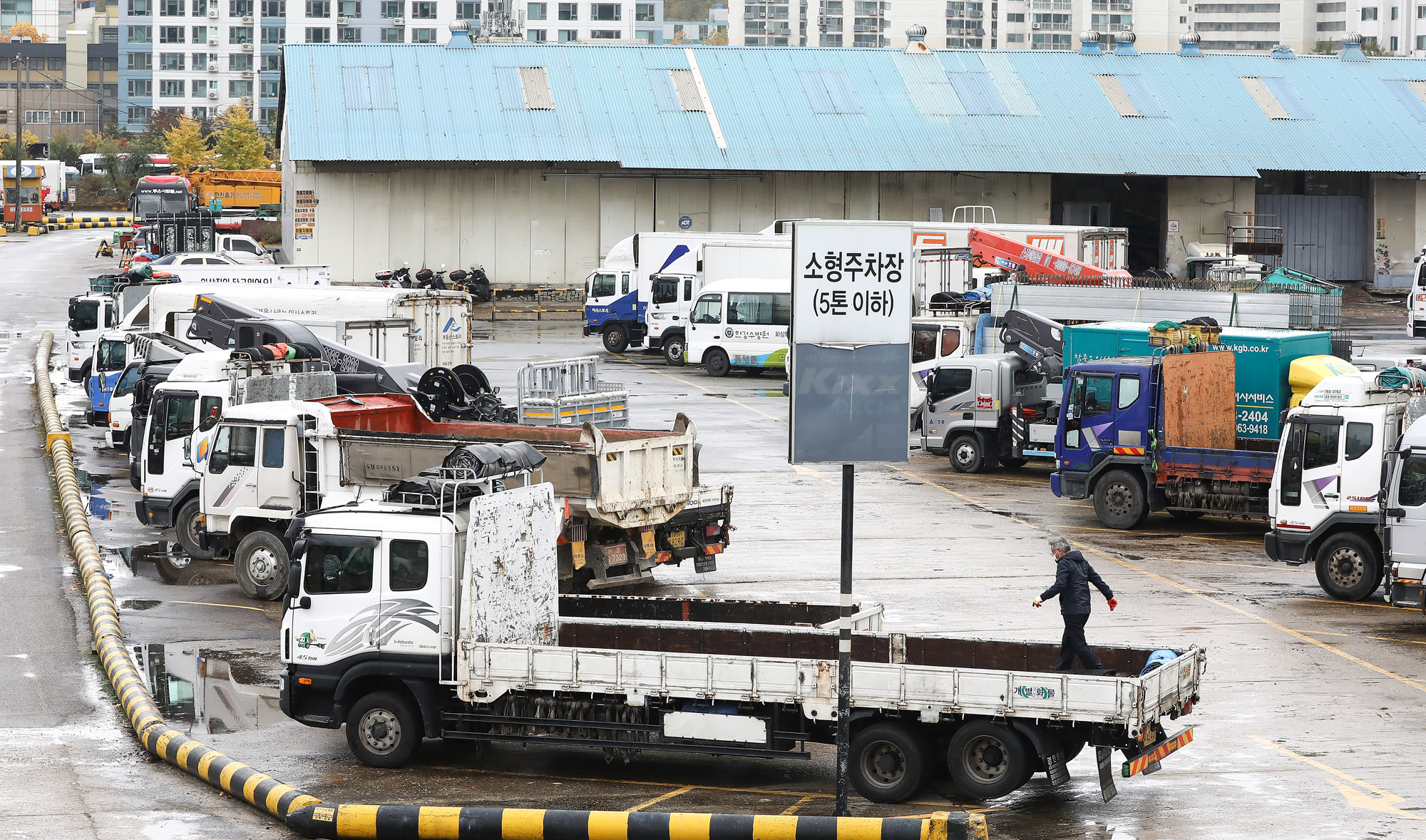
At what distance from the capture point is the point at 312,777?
13.4m

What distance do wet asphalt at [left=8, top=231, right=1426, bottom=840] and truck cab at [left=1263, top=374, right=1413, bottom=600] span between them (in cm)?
49

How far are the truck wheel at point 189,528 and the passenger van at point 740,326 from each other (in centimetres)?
2203

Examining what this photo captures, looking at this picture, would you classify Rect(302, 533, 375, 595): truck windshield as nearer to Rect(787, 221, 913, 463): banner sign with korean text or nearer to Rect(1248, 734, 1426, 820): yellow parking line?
Rect(787, 221, 913, 463): banner sign with korean text

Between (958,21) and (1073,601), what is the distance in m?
170

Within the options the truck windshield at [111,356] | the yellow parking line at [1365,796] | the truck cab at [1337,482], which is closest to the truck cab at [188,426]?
the truck windshield at [111,356]

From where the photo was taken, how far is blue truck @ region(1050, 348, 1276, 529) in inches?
944

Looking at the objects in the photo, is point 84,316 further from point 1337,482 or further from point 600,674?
point 600,674

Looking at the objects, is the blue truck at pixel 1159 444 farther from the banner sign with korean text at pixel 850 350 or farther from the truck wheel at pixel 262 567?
Result: the banner sign with korean text at pixel 850 350

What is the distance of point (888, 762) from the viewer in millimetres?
12734

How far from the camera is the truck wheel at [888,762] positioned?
12570mm

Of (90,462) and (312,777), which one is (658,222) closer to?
(90,462)

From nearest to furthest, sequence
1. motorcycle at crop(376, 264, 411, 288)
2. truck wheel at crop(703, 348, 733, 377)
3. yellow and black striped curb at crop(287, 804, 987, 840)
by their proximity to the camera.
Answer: yellow and black striped curb at crop(287, 804, 987, 840), truck wheel at crop(703, 348, 733, 377), motorcycle at crop(376, 264, 411, 288)

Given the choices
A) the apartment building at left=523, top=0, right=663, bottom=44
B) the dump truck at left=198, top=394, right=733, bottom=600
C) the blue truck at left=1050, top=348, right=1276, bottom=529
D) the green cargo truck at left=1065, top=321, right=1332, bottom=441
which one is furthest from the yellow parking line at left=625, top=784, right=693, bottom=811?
the apartment building at left=523, top=0, right=663, bottom=44

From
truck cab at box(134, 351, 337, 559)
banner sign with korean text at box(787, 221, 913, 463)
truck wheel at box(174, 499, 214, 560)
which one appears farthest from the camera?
truck cab at box(134, 351, 337, 559)
